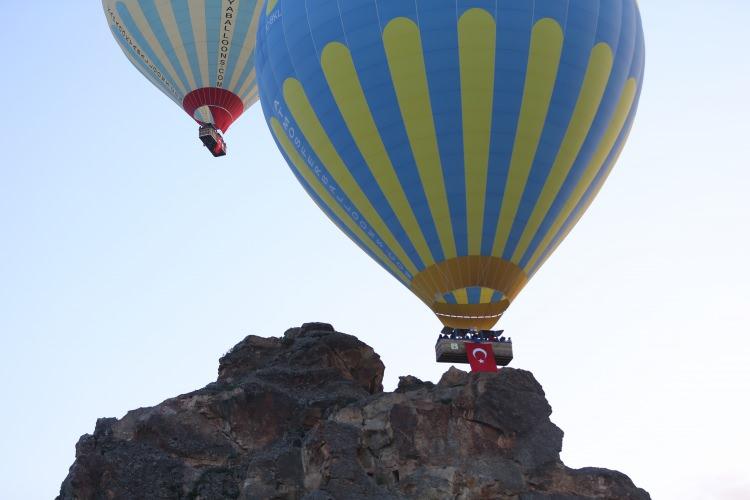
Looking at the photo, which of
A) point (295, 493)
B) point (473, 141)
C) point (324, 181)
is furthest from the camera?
point (324, 181)

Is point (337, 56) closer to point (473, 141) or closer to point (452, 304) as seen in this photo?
point (473, 141)

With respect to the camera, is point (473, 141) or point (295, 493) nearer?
point (295, 493)

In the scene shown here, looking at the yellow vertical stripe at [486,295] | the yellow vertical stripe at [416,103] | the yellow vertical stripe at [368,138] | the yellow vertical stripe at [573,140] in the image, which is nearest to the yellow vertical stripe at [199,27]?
the yellow vertical stripe at [368,138]

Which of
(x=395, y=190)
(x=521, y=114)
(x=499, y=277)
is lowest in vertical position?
(x=499, y=277)

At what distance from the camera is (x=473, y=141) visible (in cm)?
2833

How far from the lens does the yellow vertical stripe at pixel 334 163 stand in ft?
96.7

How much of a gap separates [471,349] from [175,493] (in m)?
8.72

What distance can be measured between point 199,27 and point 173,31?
1.05 metres

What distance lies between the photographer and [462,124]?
28281 mm

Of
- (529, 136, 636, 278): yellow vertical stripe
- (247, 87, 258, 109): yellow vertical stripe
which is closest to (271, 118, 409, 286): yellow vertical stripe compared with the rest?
(529, 136, 636, 278): yellow vertical stripe

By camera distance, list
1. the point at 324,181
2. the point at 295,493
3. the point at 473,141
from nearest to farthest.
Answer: the point at 295,493 → the point at 473,141 → the point at 324,181

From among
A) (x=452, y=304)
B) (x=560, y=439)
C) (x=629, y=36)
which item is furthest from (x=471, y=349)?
(x=629, y=36)

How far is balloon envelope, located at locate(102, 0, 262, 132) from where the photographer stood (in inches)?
1634

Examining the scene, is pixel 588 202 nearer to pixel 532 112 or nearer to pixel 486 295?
pixel 532 112
